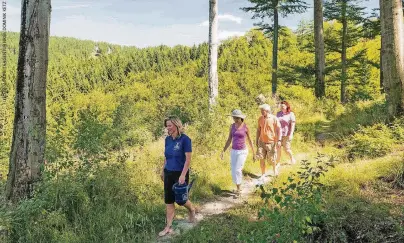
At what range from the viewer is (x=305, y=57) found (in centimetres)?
6284

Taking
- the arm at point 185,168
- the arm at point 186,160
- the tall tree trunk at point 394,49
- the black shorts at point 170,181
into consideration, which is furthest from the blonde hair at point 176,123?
the tall tree trunk at point 394,49

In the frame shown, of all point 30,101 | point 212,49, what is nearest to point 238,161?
point 30,101

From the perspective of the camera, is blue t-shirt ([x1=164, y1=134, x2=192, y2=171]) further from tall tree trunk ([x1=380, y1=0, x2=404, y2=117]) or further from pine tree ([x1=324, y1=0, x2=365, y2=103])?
pine tree ([x1=324, y1=0, x2=365, y2=103])

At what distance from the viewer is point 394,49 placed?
7637 mm

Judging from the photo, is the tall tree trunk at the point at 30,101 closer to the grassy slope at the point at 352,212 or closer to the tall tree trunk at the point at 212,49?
the grassy slope at the point at 352,212

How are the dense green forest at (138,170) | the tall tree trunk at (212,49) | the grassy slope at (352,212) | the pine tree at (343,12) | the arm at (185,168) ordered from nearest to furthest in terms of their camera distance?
the grassy slope at (352,212) < the dense green forest at (138,170) < the arm at (185,168) < the tall tree trunk at (212,49) < the pine tree at (343,12)

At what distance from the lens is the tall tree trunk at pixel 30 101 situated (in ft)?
16.9

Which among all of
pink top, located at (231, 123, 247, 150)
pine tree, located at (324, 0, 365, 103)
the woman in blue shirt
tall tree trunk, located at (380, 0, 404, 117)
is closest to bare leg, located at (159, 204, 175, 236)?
the woman in blue shirt

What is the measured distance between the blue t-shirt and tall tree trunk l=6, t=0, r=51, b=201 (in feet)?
6.86

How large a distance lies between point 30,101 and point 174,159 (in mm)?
2446

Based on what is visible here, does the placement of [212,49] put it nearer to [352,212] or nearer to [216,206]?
[216,206]

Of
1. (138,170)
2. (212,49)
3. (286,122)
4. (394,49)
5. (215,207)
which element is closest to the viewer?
(215,207)

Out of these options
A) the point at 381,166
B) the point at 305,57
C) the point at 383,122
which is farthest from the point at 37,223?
the point at 305,57

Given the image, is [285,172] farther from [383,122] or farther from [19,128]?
[19,128]
